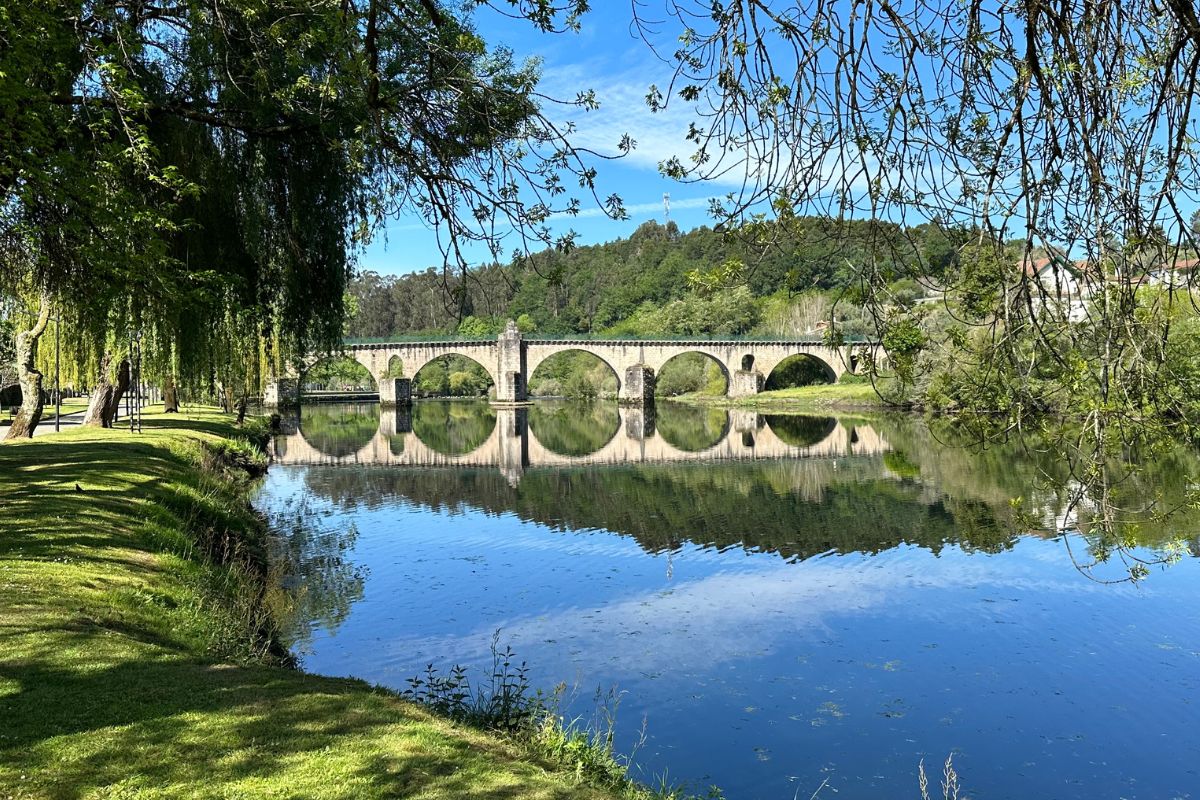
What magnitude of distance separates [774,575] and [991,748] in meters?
6.32

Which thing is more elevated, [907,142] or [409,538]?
[907,142]

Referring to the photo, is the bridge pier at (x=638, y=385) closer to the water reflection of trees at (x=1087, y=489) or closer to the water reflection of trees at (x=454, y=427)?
the water reflection of trees at (x=454, y=427)

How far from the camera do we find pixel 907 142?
11.7 ft

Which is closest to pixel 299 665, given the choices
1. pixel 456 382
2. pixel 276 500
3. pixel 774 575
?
pixel 774 575

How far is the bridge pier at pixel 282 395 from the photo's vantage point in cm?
5412

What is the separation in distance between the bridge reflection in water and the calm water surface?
22.0ft

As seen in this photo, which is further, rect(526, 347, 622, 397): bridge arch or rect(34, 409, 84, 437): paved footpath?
rect(526, 347, 622, 397): bridge arch

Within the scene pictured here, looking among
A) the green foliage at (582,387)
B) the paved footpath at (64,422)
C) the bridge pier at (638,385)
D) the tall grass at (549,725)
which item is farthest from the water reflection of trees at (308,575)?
the green foliage at (582,387)

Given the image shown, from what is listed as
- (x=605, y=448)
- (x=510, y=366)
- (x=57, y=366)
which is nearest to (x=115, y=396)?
(x=57, y=366)

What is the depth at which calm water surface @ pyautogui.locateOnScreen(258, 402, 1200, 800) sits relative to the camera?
7.49 m

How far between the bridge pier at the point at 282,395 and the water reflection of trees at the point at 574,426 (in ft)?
48.3

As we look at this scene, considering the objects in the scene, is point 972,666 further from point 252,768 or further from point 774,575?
point 252,768

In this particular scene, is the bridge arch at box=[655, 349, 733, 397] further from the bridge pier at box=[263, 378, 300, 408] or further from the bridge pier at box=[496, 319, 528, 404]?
the bridge pier at box=[263, 378, 300, 408]


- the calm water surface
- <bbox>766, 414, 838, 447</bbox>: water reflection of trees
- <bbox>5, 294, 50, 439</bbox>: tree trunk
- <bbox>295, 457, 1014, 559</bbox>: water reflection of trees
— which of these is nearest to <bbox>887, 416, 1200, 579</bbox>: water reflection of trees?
the calm water surface
